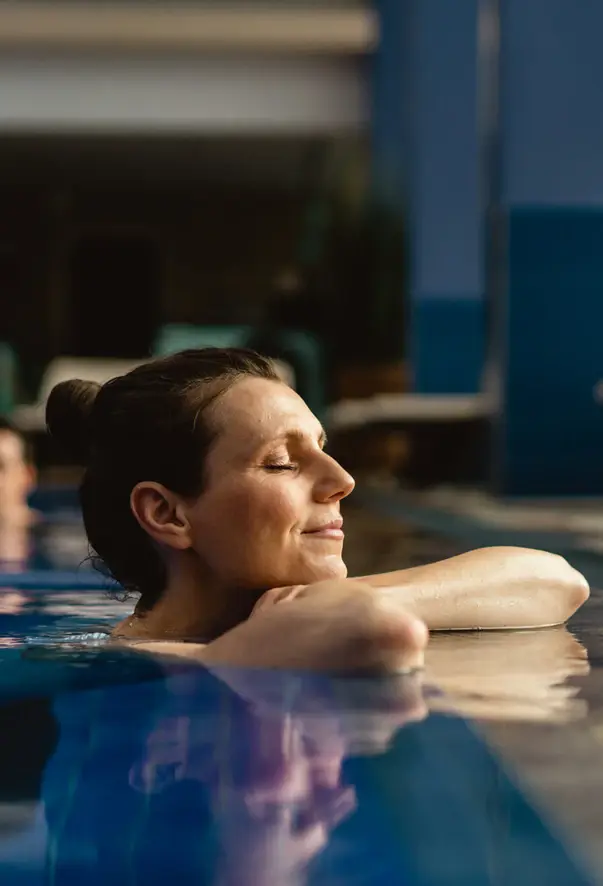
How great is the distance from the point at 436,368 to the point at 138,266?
5.40m

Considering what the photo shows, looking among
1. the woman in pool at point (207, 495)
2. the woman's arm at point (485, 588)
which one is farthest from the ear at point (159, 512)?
the woman's arm at point (485, 588)

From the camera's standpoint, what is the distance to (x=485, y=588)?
2150 millimetres

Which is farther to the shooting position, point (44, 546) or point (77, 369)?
point (77, 369)

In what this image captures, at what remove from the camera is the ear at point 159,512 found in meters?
1.88

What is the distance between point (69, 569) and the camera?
359cm

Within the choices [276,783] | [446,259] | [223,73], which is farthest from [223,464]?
[223,73]

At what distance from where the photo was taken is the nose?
6.06ft

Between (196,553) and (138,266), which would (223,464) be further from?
(138,266)

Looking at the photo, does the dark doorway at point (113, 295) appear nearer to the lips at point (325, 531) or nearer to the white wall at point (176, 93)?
the white wall at point (176, 93)

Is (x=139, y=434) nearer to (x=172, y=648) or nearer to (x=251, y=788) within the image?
(x=172, y=648)

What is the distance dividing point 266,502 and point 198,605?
208 millimetres

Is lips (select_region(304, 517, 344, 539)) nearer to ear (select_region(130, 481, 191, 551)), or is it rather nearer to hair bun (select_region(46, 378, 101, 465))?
ear (select_region(130, 481, 191, 551))

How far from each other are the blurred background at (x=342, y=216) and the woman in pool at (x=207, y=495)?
3.53 metres

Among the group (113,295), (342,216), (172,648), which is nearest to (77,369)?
(113,295)
